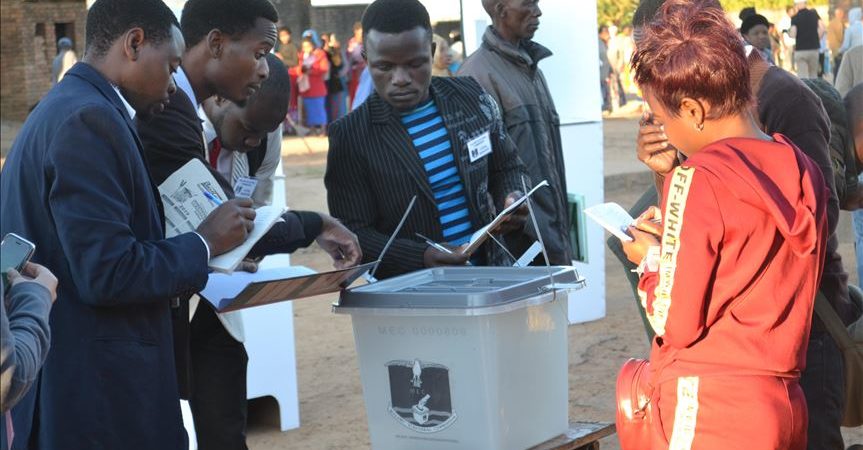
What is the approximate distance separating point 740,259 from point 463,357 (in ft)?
3.57

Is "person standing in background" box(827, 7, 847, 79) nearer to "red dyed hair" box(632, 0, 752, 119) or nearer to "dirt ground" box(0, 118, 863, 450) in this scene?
"dirt ground" box(0, 118, 863, 450)

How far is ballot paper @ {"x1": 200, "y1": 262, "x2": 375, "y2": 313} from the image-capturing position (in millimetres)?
3289

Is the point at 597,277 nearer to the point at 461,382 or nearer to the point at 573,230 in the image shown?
the point at 573,230

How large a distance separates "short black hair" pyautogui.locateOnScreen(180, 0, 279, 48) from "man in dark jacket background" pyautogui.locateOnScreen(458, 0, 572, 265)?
7.12 ft

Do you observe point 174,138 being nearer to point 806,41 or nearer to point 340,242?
point 340,242

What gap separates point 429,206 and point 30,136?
5.13ft

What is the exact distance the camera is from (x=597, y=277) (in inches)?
333

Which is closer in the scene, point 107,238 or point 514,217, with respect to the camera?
point 107,238

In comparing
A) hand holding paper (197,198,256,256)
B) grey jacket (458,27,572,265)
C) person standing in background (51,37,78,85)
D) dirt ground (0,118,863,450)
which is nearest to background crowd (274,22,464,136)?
person standing in background (51,37,78,85)

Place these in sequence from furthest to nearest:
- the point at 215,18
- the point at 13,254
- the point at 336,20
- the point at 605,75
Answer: the point at 605,75 < the point at 336,20 < the point at 215,18 < the point at 13,254

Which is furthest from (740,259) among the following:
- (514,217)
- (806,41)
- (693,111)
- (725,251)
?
(806,41)

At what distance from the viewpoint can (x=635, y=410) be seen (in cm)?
293

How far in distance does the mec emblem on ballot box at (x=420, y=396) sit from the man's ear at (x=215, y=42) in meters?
1.06

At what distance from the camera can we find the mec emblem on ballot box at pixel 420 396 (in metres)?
3.55
